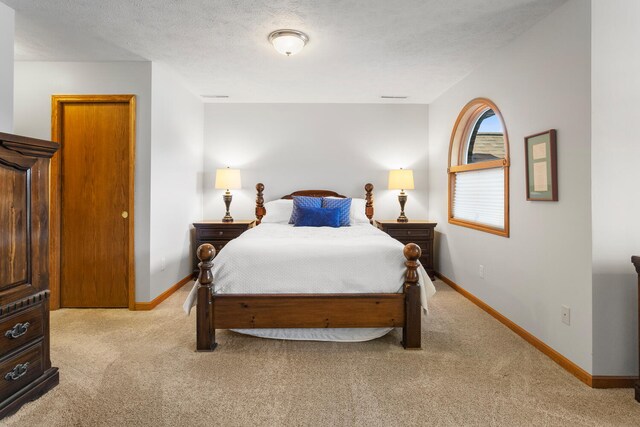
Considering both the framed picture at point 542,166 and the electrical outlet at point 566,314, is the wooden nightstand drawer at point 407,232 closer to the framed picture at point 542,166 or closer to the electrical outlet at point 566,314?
the framed picture at point 542,166

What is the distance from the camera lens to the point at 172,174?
403 cm

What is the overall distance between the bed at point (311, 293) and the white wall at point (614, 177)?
107 centimetres

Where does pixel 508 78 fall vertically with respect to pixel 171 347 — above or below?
above

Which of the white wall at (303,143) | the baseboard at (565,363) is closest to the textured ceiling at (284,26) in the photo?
the white wall at (303,143)

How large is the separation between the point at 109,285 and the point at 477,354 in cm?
338

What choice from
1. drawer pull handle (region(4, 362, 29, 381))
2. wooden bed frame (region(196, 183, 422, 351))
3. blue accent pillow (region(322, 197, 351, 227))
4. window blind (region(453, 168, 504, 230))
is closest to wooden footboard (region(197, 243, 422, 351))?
wooden bed frame (region(196, 183, 422, 351))

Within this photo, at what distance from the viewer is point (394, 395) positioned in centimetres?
200

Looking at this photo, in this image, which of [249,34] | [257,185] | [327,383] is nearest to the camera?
[327,383]

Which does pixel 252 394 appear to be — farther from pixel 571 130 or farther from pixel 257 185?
pixel 257 185

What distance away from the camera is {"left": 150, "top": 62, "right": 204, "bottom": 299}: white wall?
3.60 m

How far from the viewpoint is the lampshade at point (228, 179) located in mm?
4789

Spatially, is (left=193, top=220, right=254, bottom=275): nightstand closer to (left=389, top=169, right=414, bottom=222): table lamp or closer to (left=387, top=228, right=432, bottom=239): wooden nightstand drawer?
(left=387, top=228, right=432, bottom=239): wooden nightstand drawer

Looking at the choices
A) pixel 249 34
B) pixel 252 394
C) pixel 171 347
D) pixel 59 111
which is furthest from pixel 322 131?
pixel 252 394

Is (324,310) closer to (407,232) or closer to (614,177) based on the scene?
(614,177)
